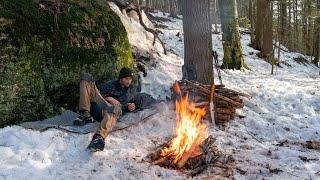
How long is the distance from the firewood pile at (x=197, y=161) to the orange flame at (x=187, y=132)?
7cm

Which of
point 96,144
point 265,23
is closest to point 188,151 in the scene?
point 96,144

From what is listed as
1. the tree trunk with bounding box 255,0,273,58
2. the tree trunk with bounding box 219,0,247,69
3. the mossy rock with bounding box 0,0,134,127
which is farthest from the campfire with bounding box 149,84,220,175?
the tree trunk with bounding box 255,0,273,58

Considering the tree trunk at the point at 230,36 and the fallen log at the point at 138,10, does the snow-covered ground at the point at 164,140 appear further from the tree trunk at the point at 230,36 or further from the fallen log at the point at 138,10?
the tree trunk at the point at 230,36

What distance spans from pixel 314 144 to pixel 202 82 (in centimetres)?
275

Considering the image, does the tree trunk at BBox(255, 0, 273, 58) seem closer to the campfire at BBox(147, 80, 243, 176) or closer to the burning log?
the campfire at BBox(147, 80, 243, 176)

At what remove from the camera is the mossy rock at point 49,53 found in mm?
7547

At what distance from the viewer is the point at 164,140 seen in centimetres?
755

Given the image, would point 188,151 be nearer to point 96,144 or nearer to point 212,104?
point 96,144

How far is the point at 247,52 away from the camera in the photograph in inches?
822

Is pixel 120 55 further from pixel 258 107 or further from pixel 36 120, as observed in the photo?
pixel 258 107

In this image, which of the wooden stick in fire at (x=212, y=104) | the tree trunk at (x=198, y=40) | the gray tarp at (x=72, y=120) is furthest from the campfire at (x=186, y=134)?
the tree trunk at (x=198, y=40)

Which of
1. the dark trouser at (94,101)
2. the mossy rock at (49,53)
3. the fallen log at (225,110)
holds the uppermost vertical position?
the mossy rock at (49,53)

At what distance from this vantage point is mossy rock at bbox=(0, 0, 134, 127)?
7547 mm

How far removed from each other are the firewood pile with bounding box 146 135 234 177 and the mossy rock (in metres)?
2.71
